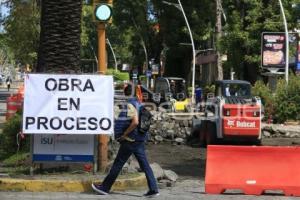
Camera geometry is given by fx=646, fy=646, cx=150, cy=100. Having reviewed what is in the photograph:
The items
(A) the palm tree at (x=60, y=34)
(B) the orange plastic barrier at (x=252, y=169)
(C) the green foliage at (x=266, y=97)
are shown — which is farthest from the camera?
(C) the green foliage at (x=266, y=97)

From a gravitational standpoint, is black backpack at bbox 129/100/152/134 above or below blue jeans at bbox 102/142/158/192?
above

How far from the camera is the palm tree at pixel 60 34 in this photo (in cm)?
1227

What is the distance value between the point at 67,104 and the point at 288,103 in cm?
2022

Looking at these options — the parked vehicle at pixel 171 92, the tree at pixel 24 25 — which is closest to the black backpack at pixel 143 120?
the tree at pixel 24 25

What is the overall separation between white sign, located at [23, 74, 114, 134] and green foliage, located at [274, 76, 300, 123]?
64.6 feet

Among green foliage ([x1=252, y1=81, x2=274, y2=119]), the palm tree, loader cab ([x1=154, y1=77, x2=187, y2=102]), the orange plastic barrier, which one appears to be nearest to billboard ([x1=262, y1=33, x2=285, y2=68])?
green foliage ([x1=252, y1=81, x2=274, y2=119])

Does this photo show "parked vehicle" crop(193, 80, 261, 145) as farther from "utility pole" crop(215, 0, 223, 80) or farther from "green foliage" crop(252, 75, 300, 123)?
"utility pole" crop(215, 0, 223, 80)

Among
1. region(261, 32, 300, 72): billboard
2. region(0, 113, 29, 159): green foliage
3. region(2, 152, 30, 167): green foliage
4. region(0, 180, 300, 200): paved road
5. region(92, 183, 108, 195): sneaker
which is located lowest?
region(0, 180, 300, 200): paved road

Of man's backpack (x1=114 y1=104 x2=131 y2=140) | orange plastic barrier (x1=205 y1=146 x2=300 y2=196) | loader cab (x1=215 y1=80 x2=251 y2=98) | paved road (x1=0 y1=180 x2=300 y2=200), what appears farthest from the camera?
loader cab (x1=215 y1=80 x2=251 y2=98)

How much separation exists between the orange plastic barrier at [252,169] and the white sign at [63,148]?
2.14 meters

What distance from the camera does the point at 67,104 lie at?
11039mm

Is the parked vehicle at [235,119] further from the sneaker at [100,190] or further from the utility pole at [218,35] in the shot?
the utility pole at [218,35]

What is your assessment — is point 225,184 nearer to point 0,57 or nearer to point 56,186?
point 56,186

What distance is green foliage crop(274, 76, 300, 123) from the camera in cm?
2958
